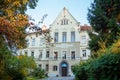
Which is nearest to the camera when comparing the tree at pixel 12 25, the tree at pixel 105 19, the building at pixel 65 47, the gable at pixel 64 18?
the tree at pixel 12 25

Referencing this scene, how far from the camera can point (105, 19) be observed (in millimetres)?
21750

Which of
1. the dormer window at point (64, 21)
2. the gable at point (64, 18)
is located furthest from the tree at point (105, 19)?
the dormer window at point (64, 21)

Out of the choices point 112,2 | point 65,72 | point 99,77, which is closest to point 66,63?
point 65,72

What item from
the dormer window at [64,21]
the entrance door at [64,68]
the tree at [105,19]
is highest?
the dormer window at [64,21]

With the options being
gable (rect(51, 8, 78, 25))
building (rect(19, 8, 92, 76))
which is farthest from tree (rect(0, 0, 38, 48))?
gable (rect(51, 8, 78, 25))

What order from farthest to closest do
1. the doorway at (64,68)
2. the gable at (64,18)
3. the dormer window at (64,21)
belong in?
1. the dormer window at (64,21)
2. the gable at (64,18)
3. the doorway at (64,68)

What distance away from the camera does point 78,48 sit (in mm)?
50281

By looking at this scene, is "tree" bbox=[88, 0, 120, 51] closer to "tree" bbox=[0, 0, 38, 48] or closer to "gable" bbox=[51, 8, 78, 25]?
"tree" bbox=[0, 0, 38, 48]

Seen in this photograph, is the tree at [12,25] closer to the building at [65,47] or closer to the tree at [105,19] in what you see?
the tree at [105,19]

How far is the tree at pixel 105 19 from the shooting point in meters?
20.2

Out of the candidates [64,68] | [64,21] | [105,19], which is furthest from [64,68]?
[105,19]

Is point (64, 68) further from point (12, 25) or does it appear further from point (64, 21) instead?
point (12, 25)

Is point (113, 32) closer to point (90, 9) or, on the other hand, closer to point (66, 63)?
point (90, 9)

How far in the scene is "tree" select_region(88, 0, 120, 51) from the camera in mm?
20188
